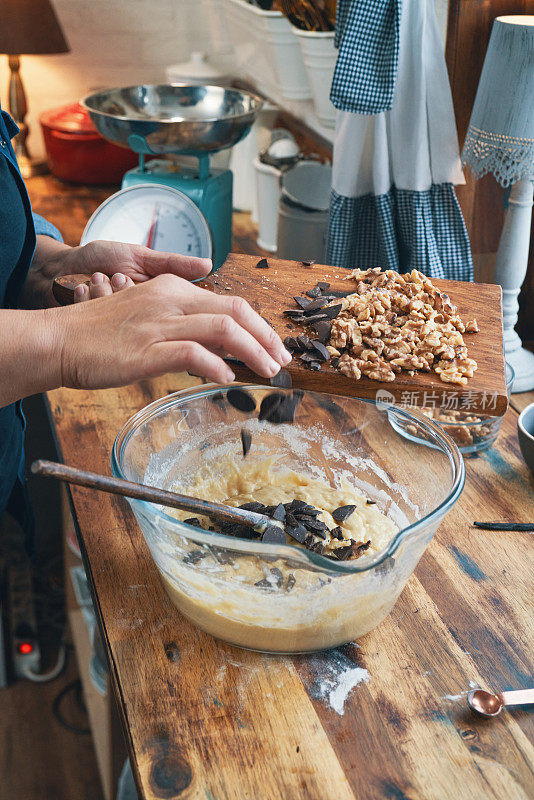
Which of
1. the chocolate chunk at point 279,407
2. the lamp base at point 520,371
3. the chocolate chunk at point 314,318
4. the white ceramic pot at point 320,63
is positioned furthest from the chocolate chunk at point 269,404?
the white ceramic pot at point 320,63

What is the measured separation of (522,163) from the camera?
1131 millimetres

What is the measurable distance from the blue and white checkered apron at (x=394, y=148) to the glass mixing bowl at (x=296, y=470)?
0.57m

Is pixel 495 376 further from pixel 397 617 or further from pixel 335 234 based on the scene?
pixel 335 234

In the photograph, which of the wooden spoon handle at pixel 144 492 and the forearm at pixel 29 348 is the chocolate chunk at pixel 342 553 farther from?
the forearm at pixel 29 348

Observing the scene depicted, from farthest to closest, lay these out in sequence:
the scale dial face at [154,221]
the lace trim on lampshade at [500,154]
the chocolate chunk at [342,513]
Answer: the scale dial face at [154,221], the lace trim on lampshade at [500,154], the chocolate chunk at [342,513]

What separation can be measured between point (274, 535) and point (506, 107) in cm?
78

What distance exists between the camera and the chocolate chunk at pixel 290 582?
0.69 meters

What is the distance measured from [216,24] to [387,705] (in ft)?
8.56

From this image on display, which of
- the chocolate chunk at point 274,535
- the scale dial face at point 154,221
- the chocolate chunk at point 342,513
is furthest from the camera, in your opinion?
the scale dial face at point 154,221

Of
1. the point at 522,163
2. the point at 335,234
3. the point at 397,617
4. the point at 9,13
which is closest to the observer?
the point at 397,617

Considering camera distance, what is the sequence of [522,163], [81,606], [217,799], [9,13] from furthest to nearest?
1. [9,13]
2. [81,606]
3. [522,163]
4. [217,799]

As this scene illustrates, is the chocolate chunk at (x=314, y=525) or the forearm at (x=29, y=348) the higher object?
the forearm at (x=29, y=348)

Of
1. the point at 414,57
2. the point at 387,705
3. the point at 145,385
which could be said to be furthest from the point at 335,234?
the point at 387,705

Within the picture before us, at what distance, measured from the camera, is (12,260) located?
1.00m
